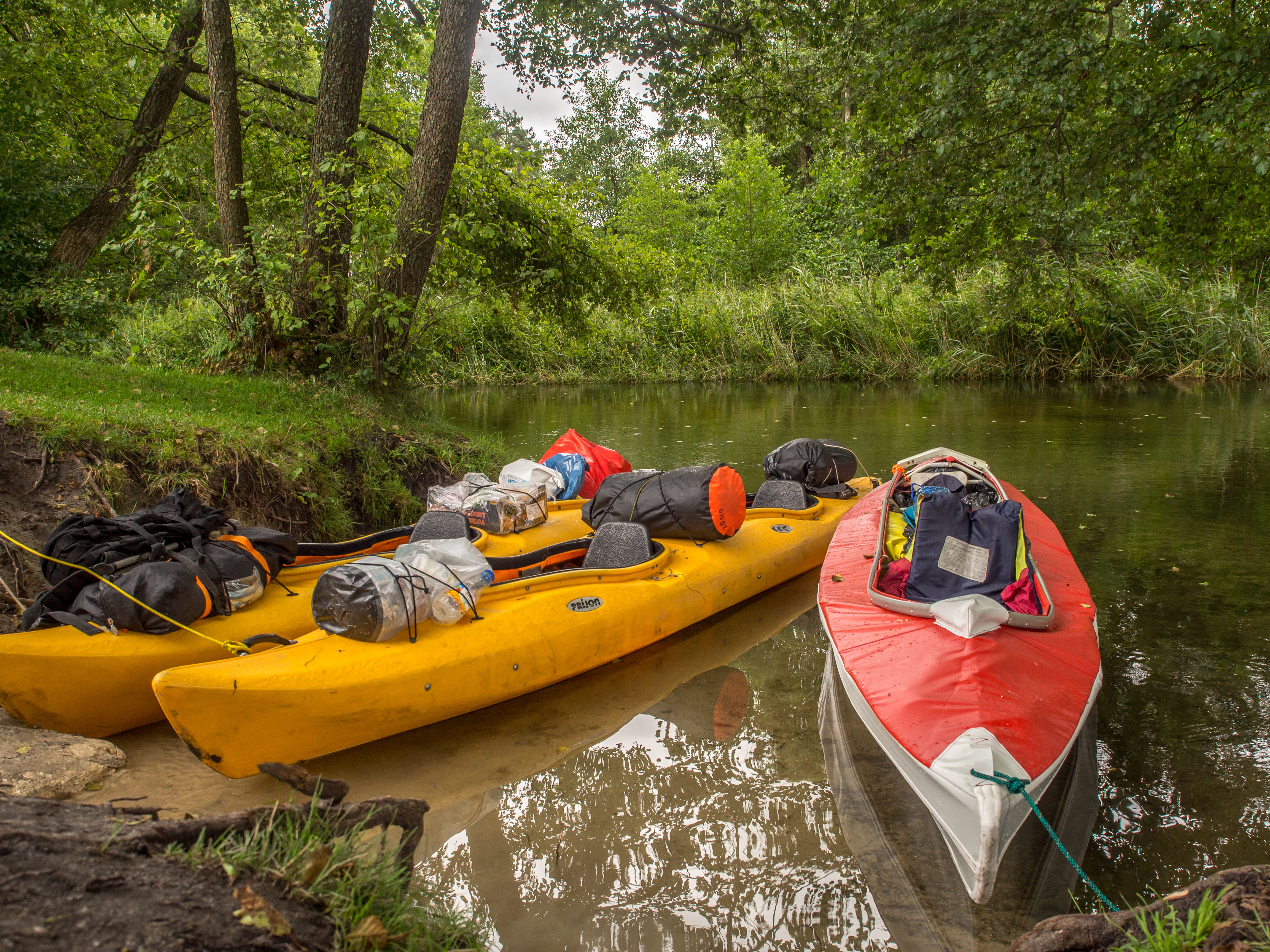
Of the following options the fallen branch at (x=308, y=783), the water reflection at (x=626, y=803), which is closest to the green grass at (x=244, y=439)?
the water reflection at (x=626, y=803)

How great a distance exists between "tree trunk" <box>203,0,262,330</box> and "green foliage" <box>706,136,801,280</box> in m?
18.0

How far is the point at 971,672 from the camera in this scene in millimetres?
3209

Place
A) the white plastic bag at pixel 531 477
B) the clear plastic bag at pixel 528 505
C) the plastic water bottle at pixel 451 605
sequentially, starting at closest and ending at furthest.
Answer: the plastic water bottle at pixel 451 605, the clear plastic bag at pixel 528 505, the white plastic bag at pixel 531 477

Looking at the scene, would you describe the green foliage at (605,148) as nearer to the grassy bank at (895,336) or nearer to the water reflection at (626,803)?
the grassy bank at (895,336)

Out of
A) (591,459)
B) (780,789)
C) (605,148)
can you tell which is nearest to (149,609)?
(780,789)

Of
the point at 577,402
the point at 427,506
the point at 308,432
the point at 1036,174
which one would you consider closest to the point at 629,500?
the point at 427,506

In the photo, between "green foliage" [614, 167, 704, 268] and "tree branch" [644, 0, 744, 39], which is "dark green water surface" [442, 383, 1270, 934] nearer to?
"tree branch" [644, 0, 744, 39]

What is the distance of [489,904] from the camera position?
269cm

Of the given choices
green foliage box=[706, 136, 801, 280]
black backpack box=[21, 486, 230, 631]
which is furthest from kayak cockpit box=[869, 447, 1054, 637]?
green foliage box=[706, 136, 801, 280]

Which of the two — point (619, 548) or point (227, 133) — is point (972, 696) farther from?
point (227, 133)

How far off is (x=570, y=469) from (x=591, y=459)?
0.36 m

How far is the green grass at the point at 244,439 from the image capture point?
5.15 metres

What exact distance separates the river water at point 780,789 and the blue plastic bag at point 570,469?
6.61 feet

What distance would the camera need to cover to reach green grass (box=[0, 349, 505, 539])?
5.15m
